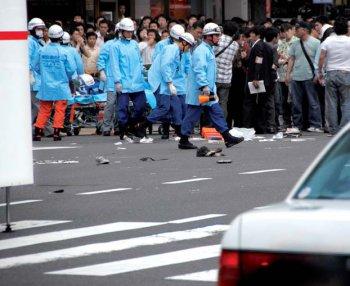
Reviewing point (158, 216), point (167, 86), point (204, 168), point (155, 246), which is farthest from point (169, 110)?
point (155, 246)

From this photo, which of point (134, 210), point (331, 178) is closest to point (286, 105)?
point (134, 210)

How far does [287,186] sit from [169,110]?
26.4 ft

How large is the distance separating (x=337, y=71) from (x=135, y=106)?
3617mm

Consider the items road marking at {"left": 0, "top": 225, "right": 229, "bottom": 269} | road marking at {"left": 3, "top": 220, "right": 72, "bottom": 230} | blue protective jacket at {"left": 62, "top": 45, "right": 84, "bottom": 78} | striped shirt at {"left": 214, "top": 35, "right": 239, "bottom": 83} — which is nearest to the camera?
road marking at {"left": 0, "top": 225, "right": 229, "bottom": 269}

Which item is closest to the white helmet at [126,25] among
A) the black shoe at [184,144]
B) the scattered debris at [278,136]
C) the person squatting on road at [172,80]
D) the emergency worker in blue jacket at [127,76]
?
the emergency worker in blue jacket at [127,76]

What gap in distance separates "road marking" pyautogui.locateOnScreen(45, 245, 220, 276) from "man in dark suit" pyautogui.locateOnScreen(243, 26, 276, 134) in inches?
566

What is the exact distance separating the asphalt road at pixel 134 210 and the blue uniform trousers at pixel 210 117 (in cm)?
38

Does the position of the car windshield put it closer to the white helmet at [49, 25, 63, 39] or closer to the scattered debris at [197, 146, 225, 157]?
the scattered debris at [197, 146, 225, 157]

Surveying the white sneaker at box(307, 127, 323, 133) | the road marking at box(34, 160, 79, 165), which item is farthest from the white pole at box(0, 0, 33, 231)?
the white sneaker at box(307, 127, 323, 133)

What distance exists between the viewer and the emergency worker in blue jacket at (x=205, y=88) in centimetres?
2047

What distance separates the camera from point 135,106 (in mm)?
23469

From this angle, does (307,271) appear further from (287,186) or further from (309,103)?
(309,103)

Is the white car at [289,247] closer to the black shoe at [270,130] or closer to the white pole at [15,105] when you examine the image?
the white pole at [15,105]

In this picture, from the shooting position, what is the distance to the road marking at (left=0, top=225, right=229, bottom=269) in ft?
35.2
